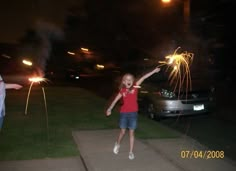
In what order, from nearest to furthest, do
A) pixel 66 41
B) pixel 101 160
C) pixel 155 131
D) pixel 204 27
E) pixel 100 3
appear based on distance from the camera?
pixel 101 160 < pixel 155 131 < pixel 204 27 < pixel 100 3 < pixel 66 41

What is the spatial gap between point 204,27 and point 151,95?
491 inches

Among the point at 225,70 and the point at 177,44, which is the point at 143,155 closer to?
the point at 177,44

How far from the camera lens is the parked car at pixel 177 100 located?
35.9 ft

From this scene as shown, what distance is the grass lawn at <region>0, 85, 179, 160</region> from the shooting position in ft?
24.8

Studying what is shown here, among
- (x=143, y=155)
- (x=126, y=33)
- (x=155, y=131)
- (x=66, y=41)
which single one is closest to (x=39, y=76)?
(x=126, y=33)

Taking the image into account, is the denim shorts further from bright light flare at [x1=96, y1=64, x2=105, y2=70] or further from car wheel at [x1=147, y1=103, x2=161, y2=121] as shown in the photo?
bright light flare at [x1=96, y1=64, x2=105, y2=70]

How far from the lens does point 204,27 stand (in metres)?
22.9

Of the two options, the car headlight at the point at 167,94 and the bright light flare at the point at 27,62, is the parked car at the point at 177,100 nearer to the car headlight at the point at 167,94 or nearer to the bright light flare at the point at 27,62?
the car headlight at the point at 167,94

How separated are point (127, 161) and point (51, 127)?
3.61 meters

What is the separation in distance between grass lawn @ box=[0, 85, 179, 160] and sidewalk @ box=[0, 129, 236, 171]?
36cm

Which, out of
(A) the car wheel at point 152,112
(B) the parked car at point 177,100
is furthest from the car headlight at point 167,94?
(A) the car wheel at point 152,112

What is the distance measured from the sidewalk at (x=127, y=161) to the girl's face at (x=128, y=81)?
1.20 m

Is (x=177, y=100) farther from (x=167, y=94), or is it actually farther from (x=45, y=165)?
(x=45, y=165)

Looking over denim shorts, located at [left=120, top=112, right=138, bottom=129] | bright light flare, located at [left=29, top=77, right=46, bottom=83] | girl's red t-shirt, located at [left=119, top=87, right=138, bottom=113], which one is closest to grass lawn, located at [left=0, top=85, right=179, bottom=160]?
denim shorts, located at [left=120, top=112, right=138, bottom=129]
